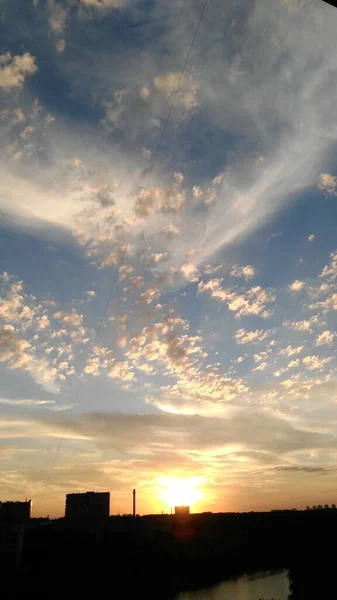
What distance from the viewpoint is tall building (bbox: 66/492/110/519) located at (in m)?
105

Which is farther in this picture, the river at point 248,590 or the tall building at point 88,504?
the tall building at point 88,504

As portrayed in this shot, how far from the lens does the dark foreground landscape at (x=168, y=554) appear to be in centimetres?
5319

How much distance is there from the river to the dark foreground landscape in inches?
102

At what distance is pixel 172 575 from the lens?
2734 inches

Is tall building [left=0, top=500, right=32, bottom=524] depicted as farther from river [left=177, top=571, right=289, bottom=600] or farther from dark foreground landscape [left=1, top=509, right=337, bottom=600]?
river [left=177, top=571, right=289, bottom=600]

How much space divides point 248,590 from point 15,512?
7200cm

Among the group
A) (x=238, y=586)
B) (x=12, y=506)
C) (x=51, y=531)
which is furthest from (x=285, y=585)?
(x=12, y=506)

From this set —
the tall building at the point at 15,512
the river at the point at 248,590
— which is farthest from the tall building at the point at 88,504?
the river at the point at 248,590

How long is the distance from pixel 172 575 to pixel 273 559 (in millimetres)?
38818

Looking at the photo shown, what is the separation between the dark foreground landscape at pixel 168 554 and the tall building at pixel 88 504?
2850 cm

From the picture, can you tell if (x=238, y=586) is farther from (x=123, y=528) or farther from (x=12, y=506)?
(x=12, y=506)

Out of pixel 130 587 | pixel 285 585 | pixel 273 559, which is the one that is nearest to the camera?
pixel 130 587

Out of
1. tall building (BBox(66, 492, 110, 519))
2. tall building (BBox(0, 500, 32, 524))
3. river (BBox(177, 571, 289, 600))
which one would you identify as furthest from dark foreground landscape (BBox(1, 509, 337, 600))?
tall building (BBox(0, 500, 32, 524))

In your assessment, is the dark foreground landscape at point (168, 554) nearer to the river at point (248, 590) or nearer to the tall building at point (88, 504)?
the river at point (248, 590)
